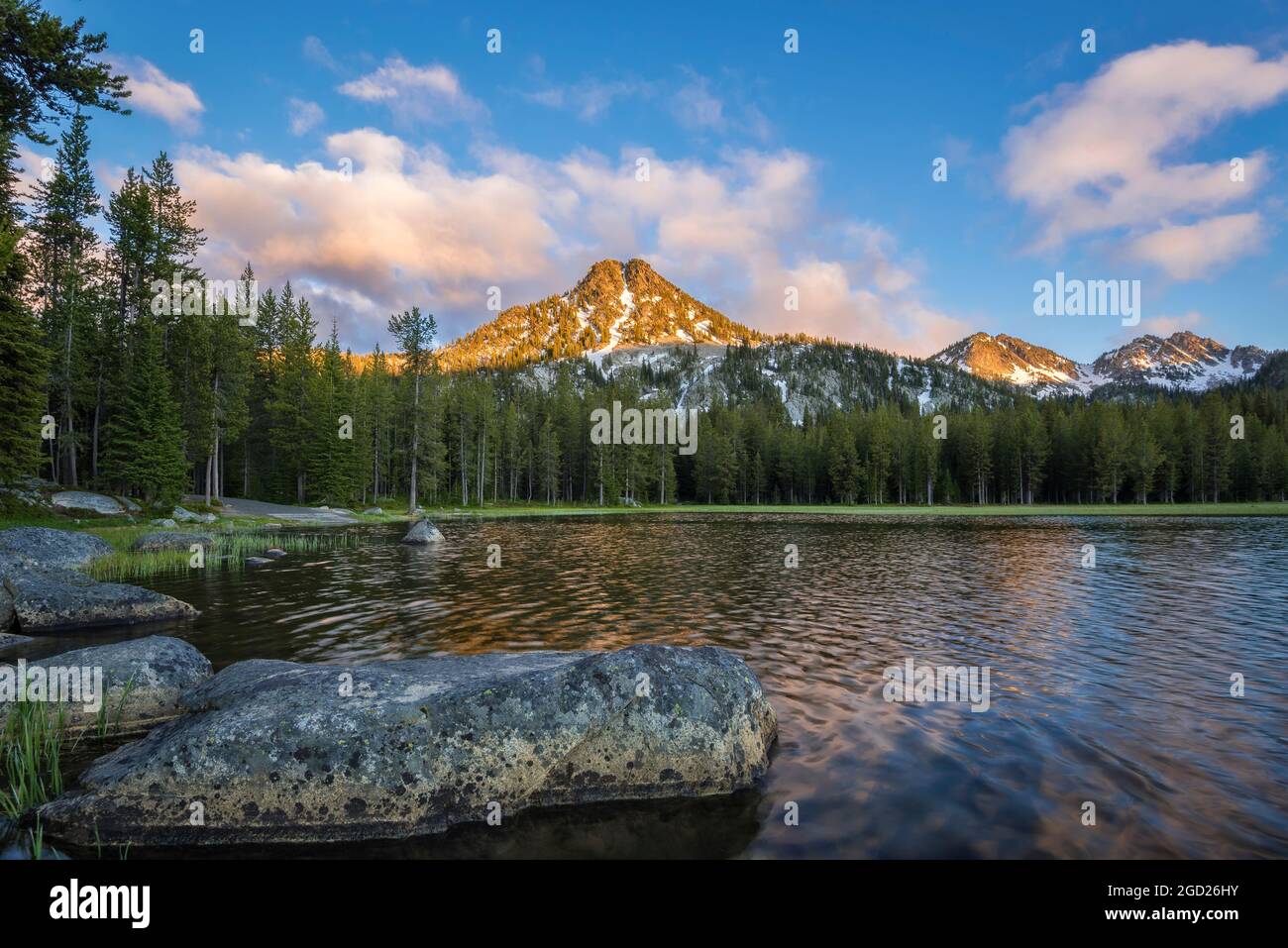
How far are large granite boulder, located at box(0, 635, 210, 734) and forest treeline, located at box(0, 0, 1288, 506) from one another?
24.6 m

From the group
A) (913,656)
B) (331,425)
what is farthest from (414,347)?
(913,656)

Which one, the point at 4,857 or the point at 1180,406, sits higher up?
the point at 1180,406

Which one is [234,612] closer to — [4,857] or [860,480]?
[4,857]

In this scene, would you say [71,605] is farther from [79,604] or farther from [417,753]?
[417,753]

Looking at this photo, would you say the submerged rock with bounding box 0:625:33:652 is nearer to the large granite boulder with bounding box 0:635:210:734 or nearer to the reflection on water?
the reflection on water

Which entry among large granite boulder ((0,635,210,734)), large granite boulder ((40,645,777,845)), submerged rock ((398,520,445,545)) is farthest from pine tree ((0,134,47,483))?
large granite boulder ((40,645,777,845))

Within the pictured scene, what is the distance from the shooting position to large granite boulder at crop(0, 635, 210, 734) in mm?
9180

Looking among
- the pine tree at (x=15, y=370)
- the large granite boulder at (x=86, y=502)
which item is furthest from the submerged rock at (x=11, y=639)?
the large granite boulder at (x=86, y=502)

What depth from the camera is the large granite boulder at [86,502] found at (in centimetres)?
4100
